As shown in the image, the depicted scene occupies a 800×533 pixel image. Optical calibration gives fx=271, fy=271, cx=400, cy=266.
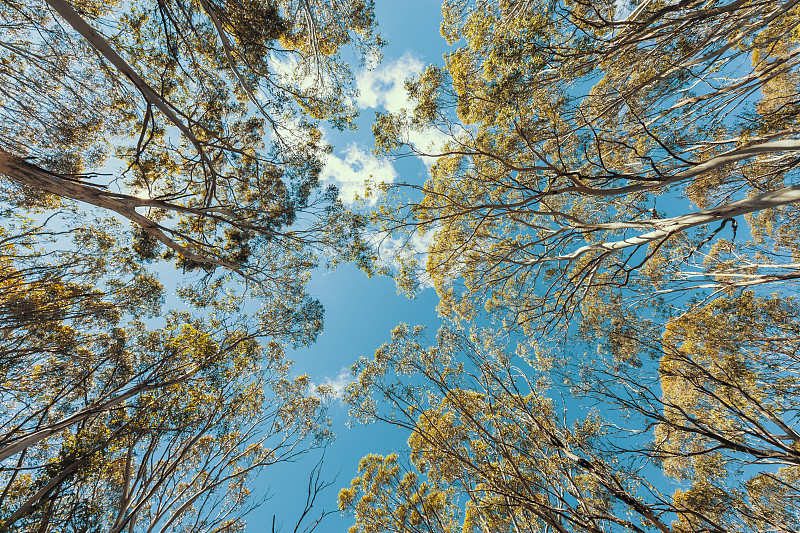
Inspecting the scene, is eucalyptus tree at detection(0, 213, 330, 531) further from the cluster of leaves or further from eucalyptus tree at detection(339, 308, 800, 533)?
eucalyptus tree at detection(339, 308, 800, 533)

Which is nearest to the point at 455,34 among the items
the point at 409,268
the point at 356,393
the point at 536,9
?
the point at 536,9

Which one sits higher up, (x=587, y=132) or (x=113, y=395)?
(x=587, y=132)

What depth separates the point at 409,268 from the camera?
306 inches

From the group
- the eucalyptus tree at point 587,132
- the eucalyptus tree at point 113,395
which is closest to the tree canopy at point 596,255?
the eucalyptus tree at point 587,132

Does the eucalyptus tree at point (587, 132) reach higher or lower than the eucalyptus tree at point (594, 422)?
higher

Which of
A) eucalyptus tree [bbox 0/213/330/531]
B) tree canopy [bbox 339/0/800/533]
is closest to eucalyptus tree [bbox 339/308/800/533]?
tree canopy [bbox 339/0/800/533]

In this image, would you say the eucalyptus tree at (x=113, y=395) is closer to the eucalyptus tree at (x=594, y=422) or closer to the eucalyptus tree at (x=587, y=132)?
the eucalyptus tree at (x=594, y=422)

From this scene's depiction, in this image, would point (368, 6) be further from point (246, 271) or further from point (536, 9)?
point (246, 271)

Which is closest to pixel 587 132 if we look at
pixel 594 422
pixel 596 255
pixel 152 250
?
pixel 596 255

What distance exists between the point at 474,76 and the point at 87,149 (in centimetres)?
971

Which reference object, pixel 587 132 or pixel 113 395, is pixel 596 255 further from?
pixel 113 395

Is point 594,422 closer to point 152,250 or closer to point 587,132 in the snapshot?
point 587,132

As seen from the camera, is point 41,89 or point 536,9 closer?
point 536,9

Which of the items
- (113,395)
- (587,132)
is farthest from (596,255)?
(113,395)
